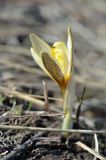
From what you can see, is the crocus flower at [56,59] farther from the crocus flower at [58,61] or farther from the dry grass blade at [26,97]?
the dry grass blade at [26,97]

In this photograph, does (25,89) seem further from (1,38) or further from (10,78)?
(1,38)

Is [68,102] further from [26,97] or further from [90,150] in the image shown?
[26,97]

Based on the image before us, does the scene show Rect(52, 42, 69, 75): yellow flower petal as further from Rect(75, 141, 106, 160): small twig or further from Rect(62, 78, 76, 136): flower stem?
Rect(75, 141, 106, 160): small twig

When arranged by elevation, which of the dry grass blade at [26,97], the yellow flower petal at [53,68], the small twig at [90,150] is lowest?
the small twig at [90,150]

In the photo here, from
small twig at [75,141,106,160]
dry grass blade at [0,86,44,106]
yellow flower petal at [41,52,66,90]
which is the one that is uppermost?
yellow flower petal at [41,52,66,90]

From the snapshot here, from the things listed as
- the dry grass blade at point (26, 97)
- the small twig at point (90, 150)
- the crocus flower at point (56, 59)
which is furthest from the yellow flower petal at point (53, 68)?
the dry grass blade at point (26, 97)

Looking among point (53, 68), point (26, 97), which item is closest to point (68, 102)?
point (53, 68)

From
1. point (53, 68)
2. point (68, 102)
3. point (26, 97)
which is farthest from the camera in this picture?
point (26, 97)

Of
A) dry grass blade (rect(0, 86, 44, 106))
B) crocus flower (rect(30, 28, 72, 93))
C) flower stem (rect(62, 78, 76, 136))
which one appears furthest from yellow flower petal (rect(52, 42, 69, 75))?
dry grass blade (rect(0, 86, 44, 106))

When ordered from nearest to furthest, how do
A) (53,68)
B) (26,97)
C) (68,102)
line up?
1. (53,68)
2. (68,102)
3. (26,97)

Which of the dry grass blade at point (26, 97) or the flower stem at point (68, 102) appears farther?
the dry grass blade at point (26, 97)
